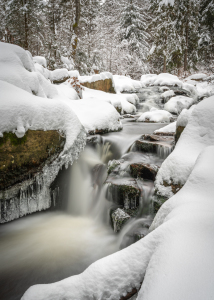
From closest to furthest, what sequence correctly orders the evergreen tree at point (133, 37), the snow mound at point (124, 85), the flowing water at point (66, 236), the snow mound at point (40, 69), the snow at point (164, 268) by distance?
the snow at point (164, 268) → the flowing water at point (66, 236) → the snow mound at point (40, 69) → the snow mound at point (124, 85) → the evergreen tree at point (133, 37)

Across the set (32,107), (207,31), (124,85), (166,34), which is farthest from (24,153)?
(207,31)

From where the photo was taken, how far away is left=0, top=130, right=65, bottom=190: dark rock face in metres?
2.61

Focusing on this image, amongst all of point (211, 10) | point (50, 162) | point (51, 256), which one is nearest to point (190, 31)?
point (211, 10)

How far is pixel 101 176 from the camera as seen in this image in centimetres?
394

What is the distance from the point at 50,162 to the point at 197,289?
2817mm

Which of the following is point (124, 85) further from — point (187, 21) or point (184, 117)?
point (184, 117)

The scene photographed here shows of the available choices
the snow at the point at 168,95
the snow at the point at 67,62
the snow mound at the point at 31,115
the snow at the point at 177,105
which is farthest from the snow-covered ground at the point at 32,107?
the snow at the point at 67,62

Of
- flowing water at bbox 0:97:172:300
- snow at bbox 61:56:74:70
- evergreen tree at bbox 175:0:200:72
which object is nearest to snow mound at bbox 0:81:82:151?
flowing water at bbox 0:97:172:300

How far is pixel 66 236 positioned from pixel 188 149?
2540mm

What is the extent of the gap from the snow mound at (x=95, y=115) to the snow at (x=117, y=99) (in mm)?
2516

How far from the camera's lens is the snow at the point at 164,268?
827mm

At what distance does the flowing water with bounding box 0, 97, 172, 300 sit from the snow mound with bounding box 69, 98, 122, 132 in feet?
3.52

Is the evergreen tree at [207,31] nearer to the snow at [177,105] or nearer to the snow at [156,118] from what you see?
the snow at [177,105]

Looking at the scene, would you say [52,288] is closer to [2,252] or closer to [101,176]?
[2,252]
